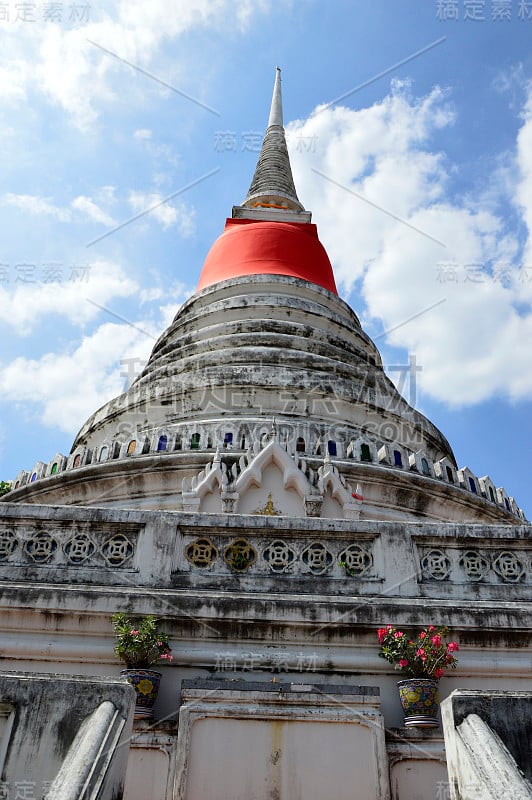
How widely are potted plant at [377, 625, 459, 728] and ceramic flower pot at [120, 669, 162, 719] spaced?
191 centimetres

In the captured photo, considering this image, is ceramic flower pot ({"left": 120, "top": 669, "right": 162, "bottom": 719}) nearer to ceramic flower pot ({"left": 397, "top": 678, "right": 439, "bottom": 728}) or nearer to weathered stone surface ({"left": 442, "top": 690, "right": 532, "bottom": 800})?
ceramic flower pot ({"left": 397, "top": 678, "right": 439, "bottom": 728})

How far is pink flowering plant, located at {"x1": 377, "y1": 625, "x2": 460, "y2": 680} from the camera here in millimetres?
5418

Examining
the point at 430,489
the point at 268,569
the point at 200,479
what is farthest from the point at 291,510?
the point at 268,569

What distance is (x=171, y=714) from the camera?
525 centimetres

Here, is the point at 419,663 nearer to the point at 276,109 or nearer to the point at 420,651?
the point at 420,651

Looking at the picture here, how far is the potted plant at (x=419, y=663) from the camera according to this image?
5.27m

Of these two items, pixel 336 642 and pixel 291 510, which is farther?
pixel 291 510

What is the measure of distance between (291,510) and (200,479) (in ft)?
5.63

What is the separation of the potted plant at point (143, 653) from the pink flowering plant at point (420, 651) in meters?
1.85

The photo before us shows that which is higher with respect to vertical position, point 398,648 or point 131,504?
point 131,504

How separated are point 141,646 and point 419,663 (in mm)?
2284

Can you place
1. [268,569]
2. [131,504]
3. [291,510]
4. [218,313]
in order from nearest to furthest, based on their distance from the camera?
1. [268,569]
2. [291,510]
3. [131,504]
4. [218,313]

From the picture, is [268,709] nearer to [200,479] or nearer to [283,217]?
[200,479]

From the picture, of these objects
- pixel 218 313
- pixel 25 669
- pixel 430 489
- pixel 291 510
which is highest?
pixel 218 313
